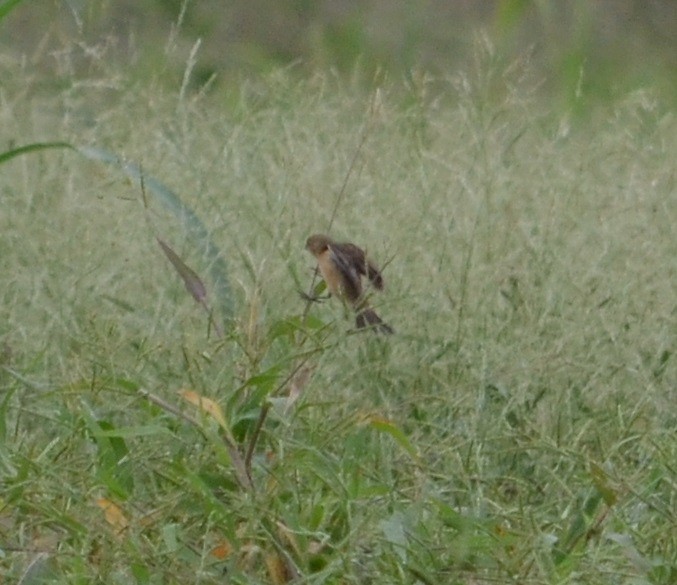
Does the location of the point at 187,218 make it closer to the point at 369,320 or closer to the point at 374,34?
the point at 369,320

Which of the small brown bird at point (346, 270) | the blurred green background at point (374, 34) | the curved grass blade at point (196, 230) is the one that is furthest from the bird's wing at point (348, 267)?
the blurred green background at point (374, 34)

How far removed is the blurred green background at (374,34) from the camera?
18.5 ft

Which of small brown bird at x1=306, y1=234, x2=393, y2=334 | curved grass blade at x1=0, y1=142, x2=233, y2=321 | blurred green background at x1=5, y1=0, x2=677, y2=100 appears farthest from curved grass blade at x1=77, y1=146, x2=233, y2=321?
blurred green background at x1=5, y1=0, x2=677, y2=100

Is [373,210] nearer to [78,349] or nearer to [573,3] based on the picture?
[78,349]

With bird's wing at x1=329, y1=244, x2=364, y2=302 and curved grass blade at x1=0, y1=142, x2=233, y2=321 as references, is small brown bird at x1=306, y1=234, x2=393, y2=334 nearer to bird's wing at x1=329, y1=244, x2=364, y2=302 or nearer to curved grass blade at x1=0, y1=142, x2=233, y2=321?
bird's wing at x1=329, y1=244, x2=364, y2=302

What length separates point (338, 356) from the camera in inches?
122

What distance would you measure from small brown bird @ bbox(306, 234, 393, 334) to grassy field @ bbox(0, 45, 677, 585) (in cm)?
5

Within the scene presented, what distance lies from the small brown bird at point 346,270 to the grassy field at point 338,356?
5cm

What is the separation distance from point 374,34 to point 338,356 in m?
2.99

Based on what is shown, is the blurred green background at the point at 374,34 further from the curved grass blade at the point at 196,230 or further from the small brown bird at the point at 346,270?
the small brown bird at the point at 346,270

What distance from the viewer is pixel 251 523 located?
7.60 feet

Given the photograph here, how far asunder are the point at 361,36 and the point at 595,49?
2.27 feet

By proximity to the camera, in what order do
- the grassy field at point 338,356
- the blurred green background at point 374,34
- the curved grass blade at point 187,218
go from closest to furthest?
the grassy field at point 338,356 < the curved grass blade at point 187,218 < the blurred green background at point 374,34

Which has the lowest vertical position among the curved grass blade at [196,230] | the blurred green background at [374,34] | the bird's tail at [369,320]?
the blurred green background at [374,34]
